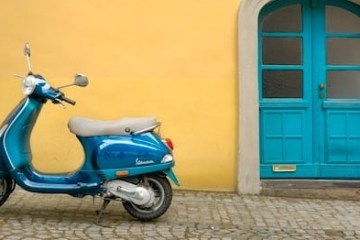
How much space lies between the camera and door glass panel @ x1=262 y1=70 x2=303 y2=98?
24.8 ft

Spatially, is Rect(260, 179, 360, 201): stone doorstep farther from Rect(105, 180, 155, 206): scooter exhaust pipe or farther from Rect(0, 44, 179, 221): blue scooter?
Rect(105, 180, 155, 206): scooter exhaust pipe

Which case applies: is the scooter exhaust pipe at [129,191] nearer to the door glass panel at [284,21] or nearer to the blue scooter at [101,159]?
the blue scooter at [101,159]

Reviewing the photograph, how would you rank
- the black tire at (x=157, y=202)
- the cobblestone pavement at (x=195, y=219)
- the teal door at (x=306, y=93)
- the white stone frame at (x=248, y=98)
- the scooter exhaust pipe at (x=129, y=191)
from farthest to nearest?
the teal door at (x=306, y=93)
the white stone frame at (x=248, y=98)
the black tire at (x=157, y=202)
the scooter exhaust pipe at (x=129, y=191)
the cobblestone pavement at (x=195, y=219)

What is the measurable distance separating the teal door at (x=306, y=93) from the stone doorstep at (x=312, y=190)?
0.15 meters

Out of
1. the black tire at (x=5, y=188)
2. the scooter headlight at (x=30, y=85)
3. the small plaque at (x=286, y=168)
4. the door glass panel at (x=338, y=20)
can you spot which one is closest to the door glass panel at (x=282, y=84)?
the door glass panel at (x=338, y=20)

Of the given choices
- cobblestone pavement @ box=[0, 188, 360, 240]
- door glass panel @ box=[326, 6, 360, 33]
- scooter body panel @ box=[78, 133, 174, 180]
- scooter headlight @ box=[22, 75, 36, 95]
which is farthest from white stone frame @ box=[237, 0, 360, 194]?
scooter headlight @ box=[22, 75, 36, 95]

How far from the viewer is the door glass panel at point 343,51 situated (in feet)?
24.9

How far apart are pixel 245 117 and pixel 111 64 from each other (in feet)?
5.50

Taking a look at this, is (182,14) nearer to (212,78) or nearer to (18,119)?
(212,78)

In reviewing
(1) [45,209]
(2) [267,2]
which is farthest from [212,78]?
(1) [45,209]

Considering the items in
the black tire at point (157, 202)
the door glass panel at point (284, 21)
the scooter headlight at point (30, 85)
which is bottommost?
the black tire at point (157, 202)

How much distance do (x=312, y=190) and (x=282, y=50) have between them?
1731 millimetres

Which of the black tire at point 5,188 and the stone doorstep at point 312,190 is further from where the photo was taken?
the stone doorstep at point 312,190

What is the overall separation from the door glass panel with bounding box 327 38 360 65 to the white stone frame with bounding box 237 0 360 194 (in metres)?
1.04
